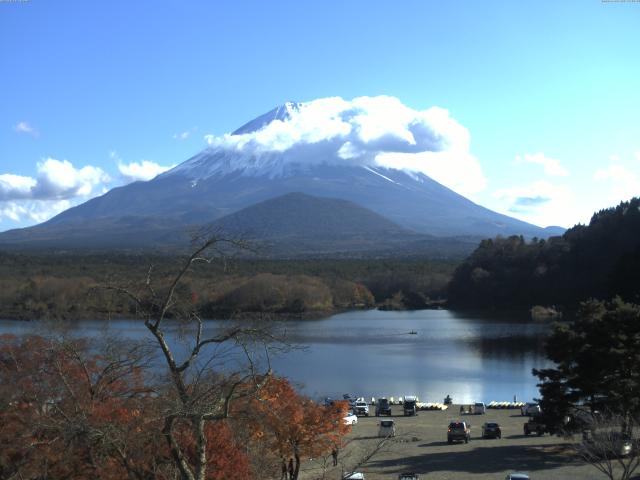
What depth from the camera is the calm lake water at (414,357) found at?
2487 centimetres

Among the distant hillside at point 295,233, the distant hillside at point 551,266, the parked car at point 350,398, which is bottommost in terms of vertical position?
the parked car at point 350,398

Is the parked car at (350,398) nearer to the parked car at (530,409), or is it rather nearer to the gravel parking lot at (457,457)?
the gravel parking lot at (457,457)

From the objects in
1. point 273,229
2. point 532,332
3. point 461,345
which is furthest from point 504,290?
point 273,229

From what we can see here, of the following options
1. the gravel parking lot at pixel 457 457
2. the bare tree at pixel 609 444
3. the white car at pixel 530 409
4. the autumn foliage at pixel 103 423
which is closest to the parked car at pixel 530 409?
the white car at pixel 530 409

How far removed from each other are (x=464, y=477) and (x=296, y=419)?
9.96 feet

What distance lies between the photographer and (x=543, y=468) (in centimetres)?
1198

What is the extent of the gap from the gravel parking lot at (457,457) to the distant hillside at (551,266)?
3163 centimetres

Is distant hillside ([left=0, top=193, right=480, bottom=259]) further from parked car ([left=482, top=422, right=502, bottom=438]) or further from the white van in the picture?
parked car ([left=482, top=422, right=502, bottom=438])

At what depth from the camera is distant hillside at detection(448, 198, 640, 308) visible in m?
49.8

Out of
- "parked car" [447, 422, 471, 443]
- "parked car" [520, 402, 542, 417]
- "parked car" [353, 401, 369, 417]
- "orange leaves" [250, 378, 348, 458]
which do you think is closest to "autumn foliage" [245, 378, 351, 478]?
"orange leaves" [250, 378, 348, 458]

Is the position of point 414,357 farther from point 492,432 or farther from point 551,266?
point 551,266

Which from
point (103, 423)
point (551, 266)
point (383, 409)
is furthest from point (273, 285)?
point (103, 423)

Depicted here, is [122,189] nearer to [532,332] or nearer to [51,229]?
[51,229]

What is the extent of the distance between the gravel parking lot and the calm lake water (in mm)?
2937
